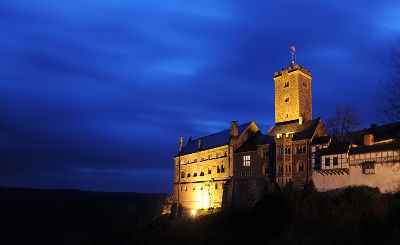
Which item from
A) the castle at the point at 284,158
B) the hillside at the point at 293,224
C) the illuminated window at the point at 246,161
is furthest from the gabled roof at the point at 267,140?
the hillside at the point at 293,224

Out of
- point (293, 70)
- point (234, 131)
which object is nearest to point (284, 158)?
point (234, 131)

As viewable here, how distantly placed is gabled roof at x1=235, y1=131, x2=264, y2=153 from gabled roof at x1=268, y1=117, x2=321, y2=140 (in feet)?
8.15

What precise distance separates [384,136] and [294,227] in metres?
14.2

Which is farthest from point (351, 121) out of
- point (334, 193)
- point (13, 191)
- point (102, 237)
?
point (13, 191)

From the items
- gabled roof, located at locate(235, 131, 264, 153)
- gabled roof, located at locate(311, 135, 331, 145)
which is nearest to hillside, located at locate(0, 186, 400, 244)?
gabled roof, located at locate(311, 135, 331, 145)

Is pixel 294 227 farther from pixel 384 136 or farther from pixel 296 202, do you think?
pixel 384 136

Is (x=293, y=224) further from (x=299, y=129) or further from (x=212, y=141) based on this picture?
(x=212, y=141)

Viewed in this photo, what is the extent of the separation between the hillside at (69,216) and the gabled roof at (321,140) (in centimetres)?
3119

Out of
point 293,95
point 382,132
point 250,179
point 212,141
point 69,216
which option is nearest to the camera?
point 382,132

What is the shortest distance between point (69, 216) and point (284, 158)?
75671mm

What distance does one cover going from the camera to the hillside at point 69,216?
83.3 m

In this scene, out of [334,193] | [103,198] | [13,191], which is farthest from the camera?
[103,198]

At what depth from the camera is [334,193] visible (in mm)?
44719

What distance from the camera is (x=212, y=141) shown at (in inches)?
2692
